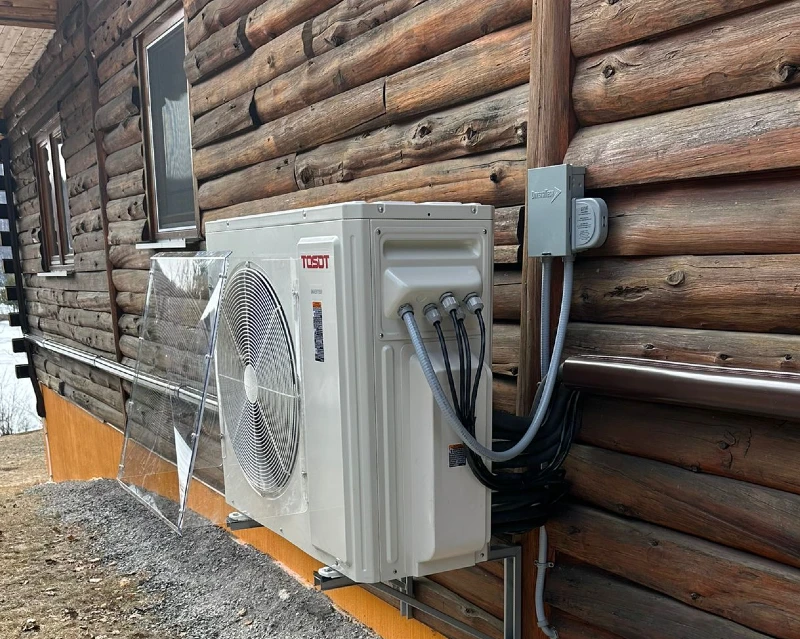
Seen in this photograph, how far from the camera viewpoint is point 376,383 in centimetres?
170

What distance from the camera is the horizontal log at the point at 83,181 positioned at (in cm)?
643

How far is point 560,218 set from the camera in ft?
6.21

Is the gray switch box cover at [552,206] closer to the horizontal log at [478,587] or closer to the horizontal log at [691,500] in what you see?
the horizontal log at [691,500]

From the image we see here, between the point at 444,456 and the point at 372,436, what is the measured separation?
7.6 inches

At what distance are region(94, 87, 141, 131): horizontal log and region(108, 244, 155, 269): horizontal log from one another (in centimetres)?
104

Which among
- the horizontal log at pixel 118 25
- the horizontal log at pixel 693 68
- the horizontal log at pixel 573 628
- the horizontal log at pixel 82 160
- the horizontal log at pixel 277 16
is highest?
the horizontal log at pixel 118 25

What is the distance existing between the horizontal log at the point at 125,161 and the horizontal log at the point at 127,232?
0.43m

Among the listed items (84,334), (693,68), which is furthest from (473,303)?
(84,334)

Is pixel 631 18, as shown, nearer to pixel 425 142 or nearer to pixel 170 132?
pixel 425 142

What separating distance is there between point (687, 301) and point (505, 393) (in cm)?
76

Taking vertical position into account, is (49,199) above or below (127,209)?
above

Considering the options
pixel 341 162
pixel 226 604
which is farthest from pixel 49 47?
pixel 226 604

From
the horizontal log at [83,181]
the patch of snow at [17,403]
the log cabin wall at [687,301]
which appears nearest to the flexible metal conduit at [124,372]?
the log cabin wall at [687,301]

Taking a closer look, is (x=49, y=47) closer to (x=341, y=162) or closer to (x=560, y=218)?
(x=341, y=162)
